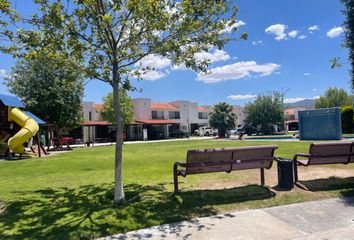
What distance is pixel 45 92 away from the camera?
33.8 m

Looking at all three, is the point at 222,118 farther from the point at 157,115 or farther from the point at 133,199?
the point at 133,199

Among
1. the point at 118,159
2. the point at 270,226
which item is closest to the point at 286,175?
the point at 270,226

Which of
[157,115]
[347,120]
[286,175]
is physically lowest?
[286,175]

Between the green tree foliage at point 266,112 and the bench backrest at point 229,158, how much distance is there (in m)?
51.7

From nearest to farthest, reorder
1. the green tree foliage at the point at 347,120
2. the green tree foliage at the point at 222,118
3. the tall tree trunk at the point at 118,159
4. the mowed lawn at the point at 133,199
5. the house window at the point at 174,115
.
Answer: the mowed lawn at the point at 133,199
the tall tree trunk at the point at 118,159
the green tree foliage at the point at 347,120
the green tree foliage at the point at 222,118
the house window at the point at 174,115

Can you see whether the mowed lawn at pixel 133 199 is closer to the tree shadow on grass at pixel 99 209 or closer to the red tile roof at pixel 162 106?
the tree shadow on grass at pixel 99 209

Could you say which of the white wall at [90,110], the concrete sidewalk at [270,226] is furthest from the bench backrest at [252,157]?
the white wall at [90,110]

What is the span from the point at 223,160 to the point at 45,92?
99.8 feet

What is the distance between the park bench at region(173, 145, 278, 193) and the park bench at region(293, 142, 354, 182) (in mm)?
938

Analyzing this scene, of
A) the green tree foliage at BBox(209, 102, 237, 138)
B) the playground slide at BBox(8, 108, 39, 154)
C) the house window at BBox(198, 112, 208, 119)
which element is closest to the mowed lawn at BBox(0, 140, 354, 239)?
A: the playground slide at BBox(8, 108, 39, 154)

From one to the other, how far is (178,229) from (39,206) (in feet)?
10.5

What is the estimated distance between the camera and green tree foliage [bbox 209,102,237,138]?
5622 centimetres

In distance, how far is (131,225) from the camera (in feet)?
17.7

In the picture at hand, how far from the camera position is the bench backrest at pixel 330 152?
7.96 meters
